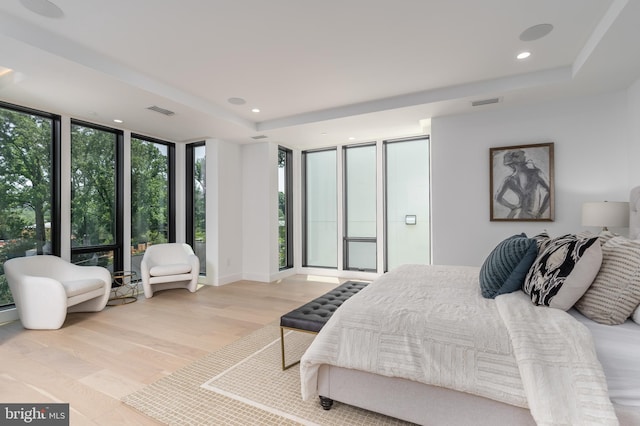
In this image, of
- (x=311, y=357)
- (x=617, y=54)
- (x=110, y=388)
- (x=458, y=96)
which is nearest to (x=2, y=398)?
(x=110, y=388)

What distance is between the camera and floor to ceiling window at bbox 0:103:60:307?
11.8 ft

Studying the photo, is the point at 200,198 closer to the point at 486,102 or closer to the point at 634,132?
the point at 486,102

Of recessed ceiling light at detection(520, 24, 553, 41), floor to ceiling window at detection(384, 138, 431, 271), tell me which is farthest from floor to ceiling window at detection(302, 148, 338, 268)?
recessed ceiling light at detection(520, 24, 553, 41)

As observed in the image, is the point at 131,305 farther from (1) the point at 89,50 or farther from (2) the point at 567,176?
(2) the point at 567,176

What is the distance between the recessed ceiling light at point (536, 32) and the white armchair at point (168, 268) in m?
4.89

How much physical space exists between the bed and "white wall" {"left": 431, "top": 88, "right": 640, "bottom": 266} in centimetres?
206

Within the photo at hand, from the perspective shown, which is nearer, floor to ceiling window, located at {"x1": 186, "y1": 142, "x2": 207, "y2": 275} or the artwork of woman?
the artwork of woman

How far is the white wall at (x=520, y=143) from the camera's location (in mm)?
3393

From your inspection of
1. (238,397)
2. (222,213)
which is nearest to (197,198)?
(222,213)

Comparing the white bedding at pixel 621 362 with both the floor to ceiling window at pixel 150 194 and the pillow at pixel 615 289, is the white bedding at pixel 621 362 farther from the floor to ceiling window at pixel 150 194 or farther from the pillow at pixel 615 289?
the floor to ceiling window at pixel 150 194

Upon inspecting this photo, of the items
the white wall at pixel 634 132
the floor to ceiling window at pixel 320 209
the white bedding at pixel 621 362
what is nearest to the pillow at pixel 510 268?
the white bedding at pixel 621 362

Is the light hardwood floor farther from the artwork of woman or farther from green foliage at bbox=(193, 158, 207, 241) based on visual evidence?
the artwork of woman

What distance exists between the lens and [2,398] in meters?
2.02

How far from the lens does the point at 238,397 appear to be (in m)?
2.03
